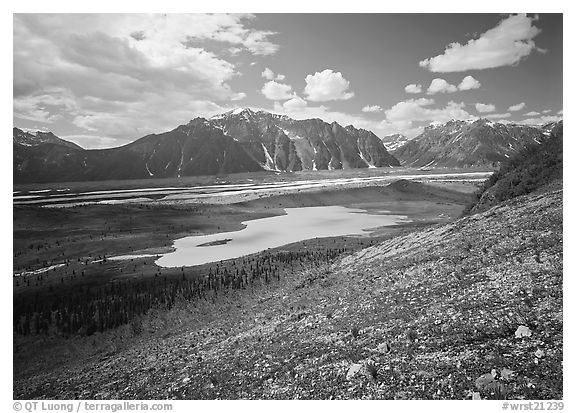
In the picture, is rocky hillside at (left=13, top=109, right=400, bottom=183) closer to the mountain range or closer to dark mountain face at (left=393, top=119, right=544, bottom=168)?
the mountain range

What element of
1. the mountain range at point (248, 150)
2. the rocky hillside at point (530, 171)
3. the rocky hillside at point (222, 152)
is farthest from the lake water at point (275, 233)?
the rocky hillside at point (530, 171)

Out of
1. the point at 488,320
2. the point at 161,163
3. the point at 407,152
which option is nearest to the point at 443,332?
the point at 488,320

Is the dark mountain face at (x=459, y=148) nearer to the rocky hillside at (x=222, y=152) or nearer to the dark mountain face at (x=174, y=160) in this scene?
the rocky hillside at (x=222, y=152)

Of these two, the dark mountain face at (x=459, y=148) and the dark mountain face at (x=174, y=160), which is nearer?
the dark mountain face at (x=174, y=160)

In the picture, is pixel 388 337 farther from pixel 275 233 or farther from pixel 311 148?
pixel 311 148
